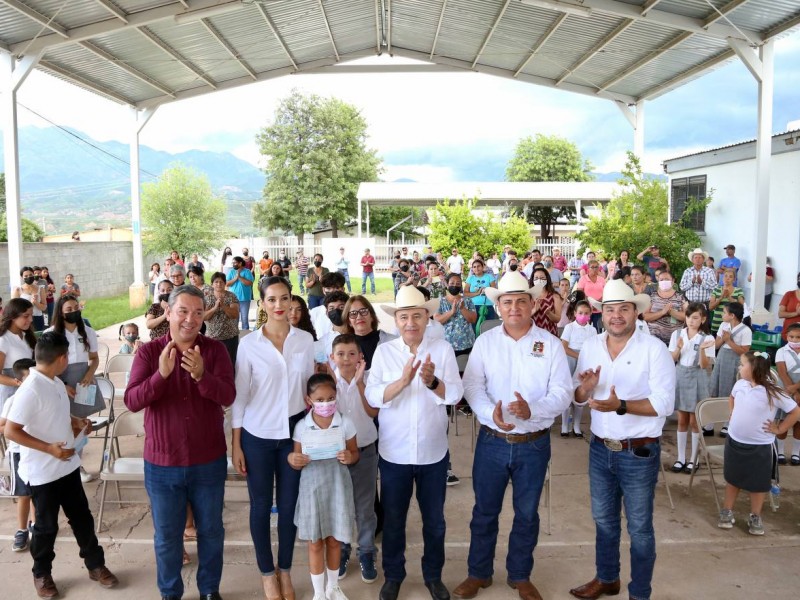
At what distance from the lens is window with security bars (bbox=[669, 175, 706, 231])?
16250mm

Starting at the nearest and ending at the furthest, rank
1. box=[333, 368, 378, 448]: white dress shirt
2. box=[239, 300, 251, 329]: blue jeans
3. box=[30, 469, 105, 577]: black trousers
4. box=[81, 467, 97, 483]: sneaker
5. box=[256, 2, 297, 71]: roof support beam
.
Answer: box=[30, 469, 105, 577]: black trousers < box=[333, 368, 378, 448]: white dress shirt < box=[81, 467, 97, 483]: sneaker < box=[239, 300, 251, 329]: blue jeans < box=[256, 2, 297, 71]: roof support beam

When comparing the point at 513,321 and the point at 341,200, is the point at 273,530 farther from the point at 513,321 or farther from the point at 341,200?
the point at 341,200

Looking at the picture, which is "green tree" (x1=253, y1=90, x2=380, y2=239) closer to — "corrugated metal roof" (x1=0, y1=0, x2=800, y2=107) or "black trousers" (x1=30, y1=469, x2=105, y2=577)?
"corrugated metal roof" (x1=0, y1=0, x2=800, y2=107)

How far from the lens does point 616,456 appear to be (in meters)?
3.67

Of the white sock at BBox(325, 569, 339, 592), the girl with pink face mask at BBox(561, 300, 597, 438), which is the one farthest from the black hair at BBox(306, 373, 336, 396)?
the girl with pink face mask at BBox(561, 300, 597, 438)

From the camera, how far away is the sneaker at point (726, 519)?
4832 millimetres

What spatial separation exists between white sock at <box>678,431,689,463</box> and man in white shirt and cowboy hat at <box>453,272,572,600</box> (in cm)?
283

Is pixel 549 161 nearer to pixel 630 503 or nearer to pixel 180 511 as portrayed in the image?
pixel 630 503

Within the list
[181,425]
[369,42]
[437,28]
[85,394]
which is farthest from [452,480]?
[369,42]

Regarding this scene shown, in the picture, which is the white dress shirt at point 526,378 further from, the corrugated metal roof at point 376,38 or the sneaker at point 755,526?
the corrugated metal roof at point 376,38

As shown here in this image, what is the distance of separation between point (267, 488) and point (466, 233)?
19002 millimetres

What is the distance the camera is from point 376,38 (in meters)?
18.8

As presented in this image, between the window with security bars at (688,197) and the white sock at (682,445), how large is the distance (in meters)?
10.9

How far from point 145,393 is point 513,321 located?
6.65ft
